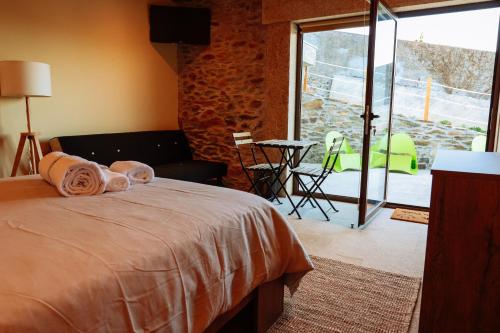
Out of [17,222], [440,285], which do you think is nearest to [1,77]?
[17,222]

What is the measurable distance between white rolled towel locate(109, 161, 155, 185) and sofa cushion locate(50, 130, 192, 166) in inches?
71.6

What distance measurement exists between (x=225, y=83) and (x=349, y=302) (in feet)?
11.2

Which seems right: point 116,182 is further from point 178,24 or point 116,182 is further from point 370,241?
point 178,24

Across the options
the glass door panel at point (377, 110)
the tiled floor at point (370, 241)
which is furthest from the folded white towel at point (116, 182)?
the glass door panel at point (377, 110)

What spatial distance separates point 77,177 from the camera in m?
1.70

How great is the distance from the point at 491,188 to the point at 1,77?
335 cm

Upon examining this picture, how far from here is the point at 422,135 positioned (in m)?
6.32

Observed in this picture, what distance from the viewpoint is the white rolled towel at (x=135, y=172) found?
1943 millimetres

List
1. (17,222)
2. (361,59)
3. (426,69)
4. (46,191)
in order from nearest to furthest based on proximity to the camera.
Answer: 1. (17,222)
2. (46,191)
3. (361,59)
4. (426,69)

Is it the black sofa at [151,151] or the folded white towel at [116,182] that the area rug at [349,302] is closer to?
the folded white towel at [116,182]

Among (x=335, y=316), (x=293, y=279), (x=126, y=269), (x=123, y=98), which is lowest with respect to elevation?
(x=335, y=316)

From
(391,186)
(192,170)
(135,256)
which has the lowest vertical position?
(391,186)

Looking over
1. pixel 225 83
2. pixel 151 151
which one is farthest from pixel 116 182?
pixel 225 83

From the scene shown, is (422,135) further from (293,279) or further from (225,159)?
(293,279)
